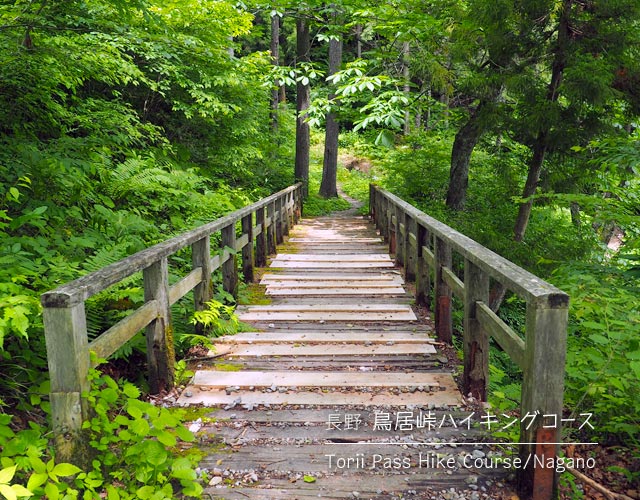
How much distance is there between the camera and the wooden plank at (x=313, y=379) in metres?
3.83

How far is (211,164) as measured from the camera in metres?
11.1

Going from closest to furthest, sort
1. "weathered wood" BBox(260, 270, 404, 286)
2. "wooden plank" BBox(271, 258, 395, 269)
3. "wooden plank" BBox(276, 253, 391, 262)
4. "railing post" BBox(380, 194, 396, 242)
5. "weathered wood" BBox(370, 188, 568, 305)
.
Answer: "weathered wood" BBox(370, 188, 568, 305)
"weathered wood" BBox(260, 270, 404, 286)
"wooden plank" BBox(271, 258, 395, 269)
"wooden plank" BBox(276, 253, 391, 262)
"railing post" BBox(380, 194, 396, 242)

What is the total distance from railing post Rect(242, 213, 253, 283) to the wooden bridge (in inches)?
22.8

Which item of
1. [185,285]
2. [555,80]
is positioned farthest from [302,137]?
[185,285]

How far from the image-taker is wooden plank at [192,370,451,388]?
151 inches

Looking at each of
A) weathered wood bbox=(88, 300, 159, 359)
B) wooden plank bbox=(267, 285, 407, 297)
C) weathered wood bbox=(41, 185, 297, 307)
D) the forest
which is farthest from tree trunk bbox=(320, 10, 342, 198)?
weathered wood bbox=(88, 300, 159, 359)

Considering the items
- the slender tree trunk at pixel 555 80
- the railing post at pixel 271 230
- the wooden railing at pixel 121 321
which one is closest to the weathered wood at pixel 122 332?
the wooden railing at pixel 121 321

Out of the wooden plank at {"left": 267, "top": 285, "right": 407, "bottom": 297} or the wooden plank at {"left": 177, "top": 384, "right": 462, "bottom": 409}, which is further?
the wooden plank at {"left": 267, "top": 285, "right": 407, "bottom": 297}

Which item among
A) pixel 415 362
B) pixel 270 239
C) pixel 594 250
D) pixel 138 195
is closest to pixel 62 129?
pixel 138 195

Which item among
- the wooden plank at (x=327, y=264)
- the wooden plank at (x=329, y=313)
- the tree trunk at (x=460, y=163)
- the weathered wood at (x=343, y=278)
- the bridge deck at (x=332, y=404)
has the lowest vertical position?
the bridge deck at (x=332, y=404)

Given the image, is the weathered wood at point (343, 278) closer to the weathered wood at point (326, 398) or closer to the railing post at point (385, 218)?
the railing post at point (385, 218)

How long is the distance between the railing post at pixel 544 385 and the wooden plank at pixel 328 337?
7.38ft

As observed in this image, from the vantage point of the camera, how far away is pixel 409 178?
1436 cm

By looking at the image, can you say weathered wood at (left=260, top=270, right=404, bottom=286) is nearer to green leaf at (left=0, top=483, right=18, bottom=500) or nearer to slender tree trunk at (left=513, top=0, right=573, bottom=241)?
slender tree trunk at (left=513, top=0, right=573, bottom=241)
